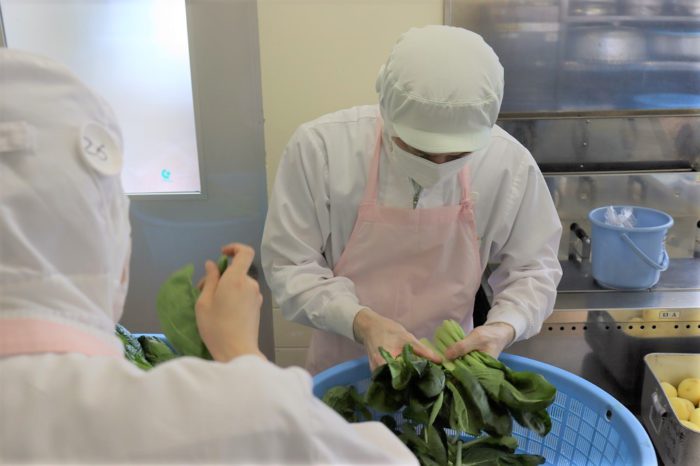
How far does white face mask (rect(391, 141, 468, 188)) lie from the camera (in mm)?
959

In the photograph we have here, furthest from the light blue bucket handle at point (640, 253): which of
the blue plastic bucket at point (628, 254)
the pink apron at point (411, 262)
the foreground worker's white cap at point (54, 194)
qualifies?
the foreground worker's white cap at point (54, 194)

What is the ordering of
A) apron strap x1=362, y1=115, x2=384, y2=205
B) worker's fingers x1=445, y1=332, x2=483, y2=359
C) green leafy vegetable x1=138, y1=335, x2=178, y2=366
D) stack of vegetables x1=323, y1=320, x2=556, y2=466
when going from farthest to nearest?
apron strap x1=362, y1=115, x2=384, y2=205
worker's fingers x1=445, y1=332, x2=483, y2=359
stack of vegetables x1=323, y1=320, x2=556, y2=466
green leafy vegetable x1=138, y1=335, x2=178, y2=366

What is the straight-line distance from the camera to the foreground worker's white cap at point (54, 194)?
0.39 metres

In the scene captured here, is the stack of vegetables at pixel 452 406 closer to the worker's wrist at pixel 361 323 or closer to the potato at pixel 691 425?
the worker's wrist at pixel 361 323

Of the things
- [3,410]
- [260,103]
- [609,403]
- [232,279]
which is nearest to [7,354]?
[3,410]

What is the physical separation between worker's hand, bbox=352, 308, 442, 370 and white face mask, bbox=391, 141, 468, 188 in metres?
0.23

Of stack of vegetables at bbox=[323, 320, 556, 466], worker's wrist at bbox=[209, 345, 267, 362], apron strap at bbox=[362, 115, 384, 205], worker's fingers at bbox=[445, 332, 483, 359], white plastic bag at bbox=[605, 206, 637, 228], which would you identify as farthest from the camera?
white plastic bag at bbox=[605, 206, 637, 228]

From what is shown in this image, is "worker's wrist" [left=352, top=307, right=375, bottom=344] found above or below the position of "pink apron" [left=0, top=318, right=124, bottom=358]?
below

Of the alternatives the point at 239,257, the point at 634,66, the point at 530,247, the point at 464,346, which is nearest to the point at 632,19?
the point at 634,66

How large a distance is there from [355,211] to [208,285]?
59 cm

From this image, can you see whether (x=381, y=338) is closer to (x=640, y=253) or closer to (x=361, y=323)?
(x=361, y=323)

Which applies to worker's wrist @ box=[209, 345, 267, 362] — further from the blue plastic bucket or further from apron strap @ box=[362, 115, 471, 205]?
the blue plastic bucket

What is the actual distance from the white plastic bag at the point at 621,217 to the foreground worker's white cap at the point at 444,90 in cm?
62

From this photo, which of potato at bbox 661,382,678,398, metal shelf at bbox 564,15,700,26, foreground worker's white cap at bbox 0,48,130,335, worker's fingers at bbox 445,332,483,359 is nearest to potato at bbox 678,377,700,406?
potato at bbox 661,382,678,398
